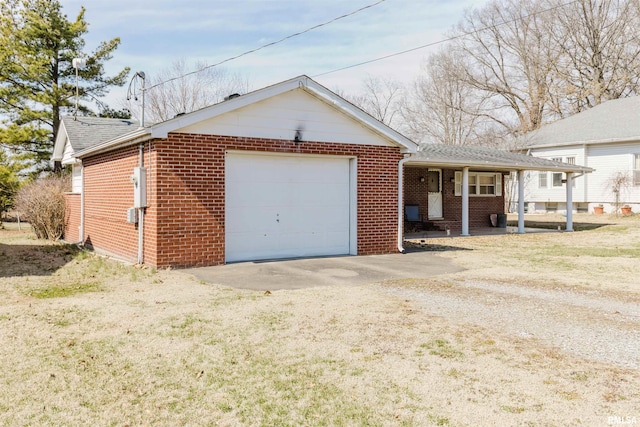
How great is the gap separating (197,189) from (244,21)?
32.3 feet

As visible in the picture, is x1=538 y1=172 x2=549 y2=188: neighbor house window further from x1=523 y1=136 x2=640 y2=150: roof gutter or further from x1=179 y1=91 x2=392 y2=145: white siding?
x1=179 y1=91 x2=392 y2=145: white siding

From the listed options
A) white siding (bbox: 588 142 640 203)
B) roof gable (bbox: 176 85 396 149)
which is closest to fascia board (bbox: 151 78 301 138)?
roof gable (bbox: 176 85 396 149)

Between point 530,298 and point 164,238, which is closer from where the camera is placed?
point 530,298

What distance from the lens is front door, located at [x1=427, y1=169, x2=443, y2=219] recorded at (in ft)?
67.1

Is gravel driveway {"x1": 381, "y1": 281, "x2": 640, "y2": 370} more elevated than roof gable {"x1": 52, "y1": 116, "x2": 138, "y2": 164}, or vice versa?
roof gable {"x1": 52, "y1": 116, "x2": 138, "y2": 164}

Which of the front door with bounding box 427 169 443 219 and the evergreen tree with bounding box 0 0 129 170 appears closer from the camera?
the front door with bounding box 427 169 443 219

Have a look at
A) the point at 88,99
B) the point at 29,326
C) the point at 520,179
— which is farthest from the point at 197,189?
the point at 88,99

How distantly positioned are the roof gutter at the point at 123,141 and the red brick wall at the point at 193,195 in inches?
6.7

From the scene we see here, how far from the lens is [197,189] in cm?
983

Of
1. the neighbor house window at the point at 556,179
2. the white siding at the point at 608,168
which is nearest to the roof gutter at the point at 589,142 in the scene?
the white siding at the point at 608,168

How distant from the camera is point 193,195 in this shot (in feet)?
32.1

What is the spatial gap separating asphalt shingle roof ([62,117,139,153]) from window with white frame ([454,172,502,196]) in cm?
1310

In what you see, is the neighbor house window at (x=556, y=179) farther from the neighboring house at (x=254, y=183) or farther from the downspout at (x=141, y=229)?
the downspout at (x=141, y=229)

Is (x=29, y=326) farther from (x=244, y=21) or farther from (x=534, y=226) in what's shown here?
(x=534, y=226)
